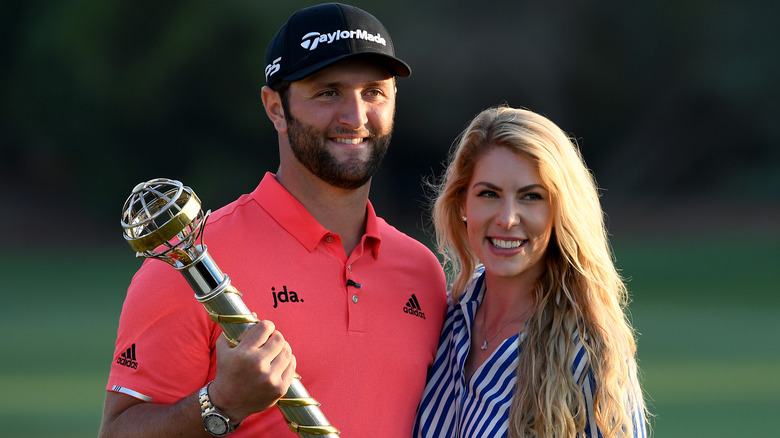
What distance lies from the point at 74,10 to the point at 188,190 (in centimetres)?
1771

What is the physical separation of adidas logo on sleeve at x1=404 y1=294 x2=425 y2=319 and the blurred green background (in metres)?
13.2

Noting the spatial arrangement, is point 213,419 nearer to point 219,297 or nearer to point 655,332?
point 219,297

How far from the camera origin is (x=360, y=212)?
2912 mm

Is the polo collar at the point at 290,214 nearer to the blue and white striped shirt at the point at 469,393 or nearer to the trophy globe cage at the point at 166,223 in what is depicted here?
the blue and white striped shirt at the point at 469,393

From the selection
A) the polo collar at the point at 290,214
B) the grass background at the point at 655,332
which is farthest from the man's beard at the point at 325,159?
the grass background at the point at 655,332

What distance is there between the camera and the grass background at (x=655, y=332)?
7.66 m

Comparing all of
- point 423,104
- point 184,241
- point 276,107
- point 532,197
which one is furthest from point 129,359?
point 423,104

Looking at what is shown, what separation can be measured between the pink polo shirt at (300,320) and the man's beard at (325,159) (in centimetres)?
12

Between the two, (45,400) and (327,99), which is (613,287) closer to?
(327,99)

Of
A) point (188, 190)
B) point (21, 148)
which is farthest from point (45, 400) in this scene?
point (21, 148)

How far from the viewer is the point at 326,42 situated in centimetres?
272

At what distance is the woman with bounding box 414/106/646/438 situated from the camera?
2662mm

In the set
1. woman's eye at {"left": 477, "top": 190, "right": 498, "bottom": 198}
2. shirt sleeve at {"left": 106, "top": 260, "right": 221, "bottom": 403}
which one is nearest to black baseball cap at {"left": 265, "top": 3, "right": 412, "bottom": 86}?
woman's eye at {"left": 477, "top": 190, "right": 498, "bottom": 198}

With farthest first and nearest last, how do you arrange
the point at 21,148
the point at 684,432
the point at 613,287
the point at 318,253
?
the point at 21,148 < the point at 684,432 < the point at 613,287 < the point at 318,253
